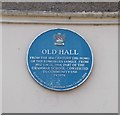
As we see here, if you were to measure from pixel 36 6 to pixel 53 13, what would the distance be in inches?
17.7

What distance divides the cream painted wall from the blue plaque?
0.33 ft

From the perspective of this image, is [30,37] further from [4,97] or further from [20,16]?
[4,97]

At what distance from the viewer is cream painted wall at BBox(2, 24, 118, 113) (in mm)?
6852

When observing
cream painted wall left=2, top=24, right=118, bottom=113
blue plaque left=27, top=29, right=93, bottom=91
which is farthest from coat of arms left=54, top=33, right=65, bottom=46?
cream painted wall left=2, top=24, right=118, bottom=113

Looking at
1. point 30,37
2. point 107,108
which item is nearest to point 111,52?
point 107,108

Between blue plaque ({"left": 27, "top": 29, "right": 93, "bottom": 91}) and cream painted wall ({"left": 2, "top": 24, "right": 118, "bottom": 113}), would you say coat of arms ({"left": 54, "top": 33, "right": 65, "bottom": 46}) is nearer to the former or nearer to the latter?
blue plaque ({"left": 27, "top": 29, "right": 93, "bottom": 91})

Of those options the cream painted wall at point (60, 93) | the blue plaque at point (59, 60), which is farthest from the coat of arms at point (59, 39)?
the cream painted wall at point (60, 93)

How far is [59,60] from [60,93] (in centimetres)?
56

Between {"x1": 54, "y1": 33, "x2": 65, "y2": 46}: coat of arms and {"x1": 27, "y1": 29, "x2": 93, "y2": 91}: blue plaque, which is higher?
{"x1": 54, "y1": 33, "x2": 65, "y2": 46}: coat of arms

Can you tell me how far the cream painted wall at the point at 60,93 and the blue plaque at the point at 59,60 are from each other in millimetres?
100

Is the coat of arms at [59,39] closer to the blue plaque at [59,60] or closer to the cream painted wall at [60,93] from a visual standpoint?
the blue plaque at [59,60]

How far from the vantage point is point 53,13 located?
695 centimetres

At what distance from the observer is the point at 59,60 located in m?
6.91

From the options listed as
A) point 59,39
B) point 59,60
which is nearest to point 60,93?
point 59,60
